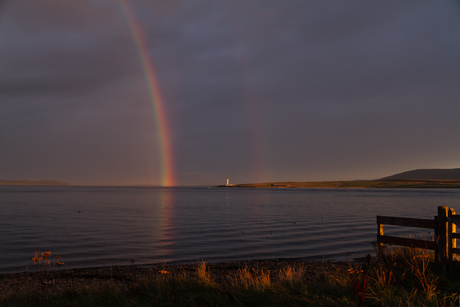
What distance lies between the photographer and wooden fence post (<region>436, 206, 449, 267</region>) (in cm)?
998

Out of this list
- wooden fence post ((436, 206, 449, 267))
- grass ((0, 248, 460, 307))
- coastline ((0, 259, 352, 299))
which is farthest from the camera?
coastline ((0, 259, 352, 299))

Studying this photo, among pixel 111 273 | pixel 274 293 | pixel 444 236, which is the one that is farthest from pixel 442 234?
pixel 111 273

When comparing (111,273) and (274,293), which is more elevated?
(274,293)

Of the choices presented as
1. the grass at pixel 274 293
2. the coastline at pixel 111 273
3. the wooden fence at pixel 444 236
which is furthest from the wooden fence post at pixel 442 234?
the coastline at pixel 111 273

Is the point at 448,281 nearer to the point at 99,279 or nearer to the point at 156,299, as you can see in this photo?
the point at 156,299

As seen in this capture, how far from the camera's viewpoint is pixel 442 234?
10.0 m

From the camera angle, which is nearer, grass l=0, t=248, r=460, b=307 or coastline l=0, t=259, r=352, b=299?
grass l=0, t=248, r=460, b=307

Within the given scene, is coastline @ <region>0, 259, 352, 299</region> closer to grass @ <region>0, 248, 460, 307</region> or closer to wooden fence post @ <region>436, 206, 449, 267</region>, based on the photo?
grass @ <region>0, 248, 460, 307</region>

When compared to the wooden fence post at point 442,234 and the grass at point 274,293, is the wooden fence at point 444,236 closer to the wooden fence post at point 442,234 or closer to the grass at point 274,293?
the wooden fence post at point 442,234

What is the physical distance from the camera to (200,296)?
8.48m

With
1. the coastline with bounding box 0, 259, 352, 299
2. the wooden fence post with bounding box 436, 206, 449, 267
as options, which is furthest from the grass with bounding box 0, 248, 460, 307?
the coastline with bounding box 0, 259, 352, 299

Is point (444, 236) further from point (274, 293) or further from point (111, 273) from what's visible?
point (111, 273)

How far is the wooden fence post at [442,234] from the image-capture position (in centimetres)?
998

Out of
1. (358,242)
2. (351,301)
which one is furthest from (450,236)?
(358,242)
